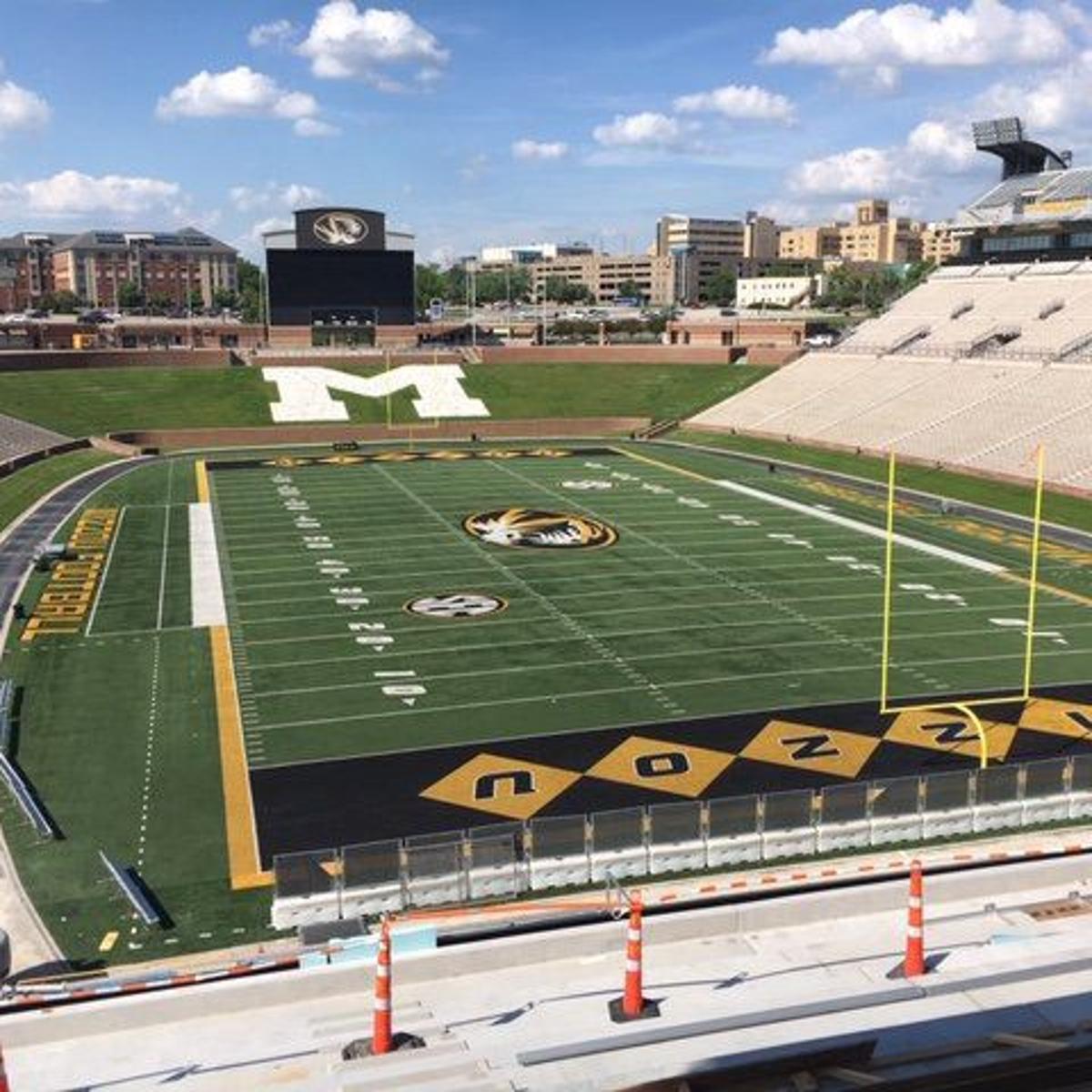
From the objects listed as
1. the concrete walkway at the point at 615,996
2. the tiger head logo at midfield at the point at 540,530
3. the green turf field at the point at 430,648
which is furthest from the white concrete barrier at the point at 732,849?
the tiger head logo at midfield at the point at 540,530

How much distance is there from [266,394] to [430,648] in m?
49.5

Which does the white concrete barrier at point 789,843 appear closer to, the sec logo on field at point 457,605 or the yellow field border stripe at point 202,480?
the sec logo on field at point 457,605

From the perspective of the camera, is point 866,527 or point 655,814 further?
point 866,527

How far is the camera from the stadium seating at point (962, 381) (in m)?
51.9

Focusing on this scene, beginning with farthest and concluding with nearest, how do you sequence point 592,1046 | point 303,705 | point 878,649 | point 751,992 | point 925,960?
point 878,649
point 303,705
point 925,960
point 751,992
point 592,1046

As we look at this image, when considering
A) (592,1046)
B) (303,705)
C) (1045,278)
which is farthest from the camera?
(1045,278)

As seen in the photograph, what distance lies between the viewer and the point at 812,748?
19.9 m

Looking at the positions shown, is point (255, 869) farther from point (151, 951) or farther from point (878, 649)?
point (878, 649)

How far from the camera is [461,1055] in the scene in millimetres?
7414

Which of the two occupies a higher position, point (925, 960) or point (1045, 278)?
point (1045, 278)

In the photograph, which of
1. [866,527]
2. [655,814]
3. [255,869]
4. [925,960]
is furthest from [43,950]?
[866,527]

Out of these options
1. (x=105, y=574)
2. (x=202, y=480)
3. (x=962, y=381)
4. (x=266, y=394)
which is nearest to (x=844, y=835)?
(x=105, y=574)

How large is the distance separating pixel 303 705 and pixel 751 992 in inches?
578

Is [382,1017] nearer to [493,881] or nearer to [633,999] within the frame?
[633,999]
